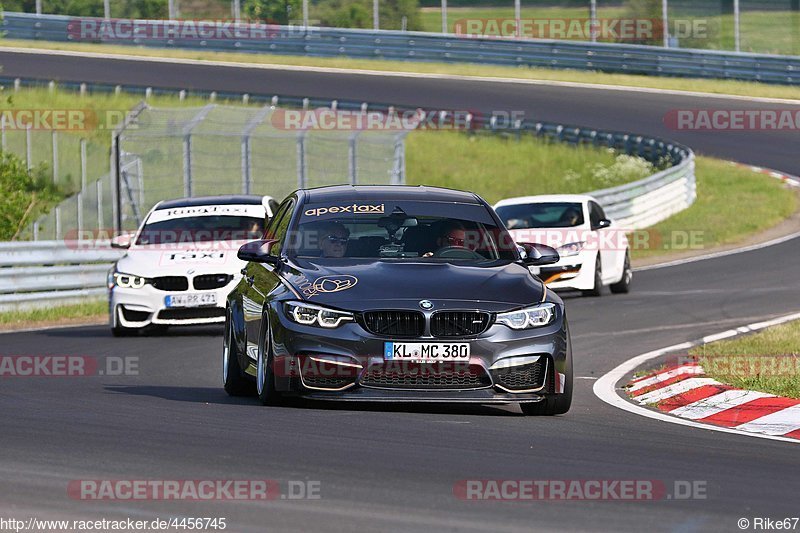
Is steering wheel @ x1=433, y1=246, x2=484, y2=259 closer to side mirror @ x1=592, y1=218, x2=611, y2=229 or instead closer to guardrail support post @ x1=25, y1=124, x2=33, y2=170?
side mirror @ x1=592, y1=218, x2=611, y2=229

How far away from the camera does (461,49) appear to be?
5328cm

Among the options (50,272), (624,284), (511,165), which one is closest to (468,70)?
(511,165)

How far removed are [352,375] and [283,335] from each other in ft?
1.68

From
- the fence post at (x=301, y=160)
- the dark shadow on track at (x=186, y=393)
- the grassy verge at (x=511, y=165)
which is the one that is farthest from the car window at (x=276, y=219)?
the grassy verge at (x=511, y=165)

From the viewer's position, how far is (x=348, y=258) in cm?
1011

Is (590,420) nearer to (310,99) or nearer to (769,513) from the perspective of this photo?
(769,513)

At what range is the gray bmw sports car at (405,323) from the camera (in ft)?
30.3

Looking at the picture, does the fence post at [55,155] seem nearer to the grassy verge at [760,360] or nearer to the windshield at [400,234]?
the grassy verge at [760,360]

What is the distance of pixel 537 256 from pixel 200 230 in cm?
764

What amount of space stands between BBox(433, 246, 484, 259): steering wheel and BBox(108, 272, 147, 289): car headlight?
284 inches

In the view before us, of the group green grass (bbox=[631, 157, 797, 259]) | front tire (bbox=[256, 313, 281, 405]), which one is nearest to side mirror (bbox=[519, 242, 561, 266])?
front tire (bbox=[256, 313, 281, 405])

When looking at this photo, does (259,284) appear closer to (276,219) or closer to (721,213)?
(276,219)

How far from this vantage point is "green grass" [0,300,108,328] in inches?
787

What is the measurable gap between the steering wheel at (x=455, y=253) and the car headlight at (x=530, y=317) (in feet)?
2.86
